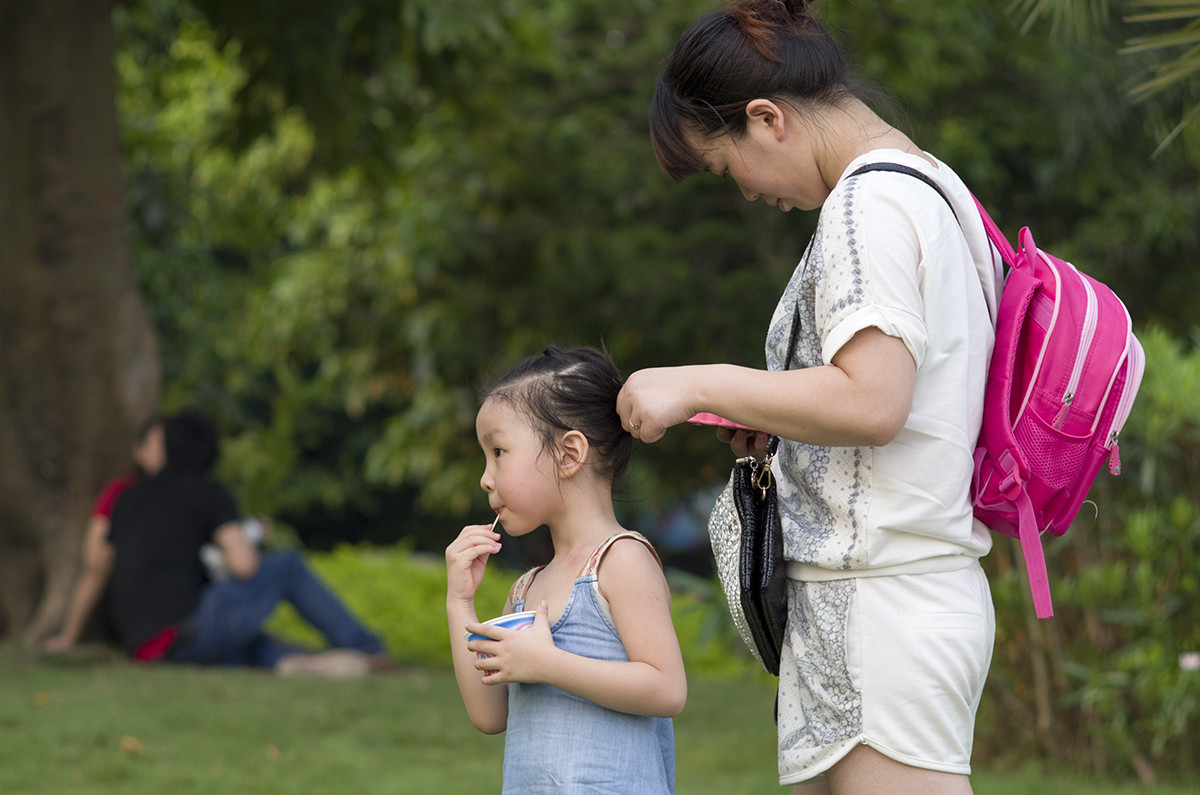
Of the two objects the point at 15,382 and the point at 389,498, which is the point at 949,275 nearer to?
the point at 15,382

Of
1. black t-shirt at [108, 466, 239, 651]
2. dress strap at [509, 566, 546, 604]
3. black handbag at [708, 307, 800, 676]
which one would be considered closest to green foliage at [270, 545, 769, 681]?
black t-shirt at [108, 466, 239, 651]

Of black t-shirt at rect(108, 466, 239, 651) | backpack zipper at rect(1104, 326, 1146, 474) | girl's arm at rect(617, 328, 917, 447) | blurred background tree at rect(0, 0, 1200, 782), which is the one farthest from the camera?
black t-shirt at rect(108, 466, 239, 651)

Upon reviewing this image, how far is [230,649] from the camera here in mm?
6441

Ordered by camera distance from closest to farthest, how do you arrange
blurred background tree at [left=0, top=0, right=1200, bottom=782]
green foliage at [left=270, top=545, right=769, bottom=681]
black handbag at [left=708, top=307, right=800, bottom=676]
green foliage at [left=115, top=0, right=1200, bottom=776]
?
1. black handbag at [left=708, top=307, right=800, bottom=676]
2. blurred background tree at [left=0, top=0, right=1200, bottom=782]
3. green foliage at [left=115, top=0, right=1200, bottom=776]
4. green foliage at [left=270, top=545, right=769, bottom=681]

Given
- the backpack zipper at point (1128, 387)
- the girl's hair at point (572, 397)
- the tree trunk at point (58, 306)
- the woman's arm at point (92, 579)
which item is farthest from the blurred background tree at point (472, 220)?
the backpack zipper at point (1128, 387)

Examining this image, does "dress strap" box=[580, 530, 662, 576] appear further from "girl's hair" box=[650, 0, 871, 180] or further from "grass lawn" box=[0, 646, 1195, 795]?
"grass lawn" box=[0, 646, 1195, 795]

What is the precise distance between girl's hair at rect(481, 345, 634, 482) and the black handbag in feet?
0.77

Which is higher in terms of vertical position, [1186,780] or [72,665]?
[1186,780]

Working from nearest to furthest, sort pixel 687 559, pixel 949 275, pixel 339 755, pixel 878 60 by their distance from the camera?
1. pixel 949 275
2. pixel 339 755
3. pixel 878 60
4. pixel 687 559

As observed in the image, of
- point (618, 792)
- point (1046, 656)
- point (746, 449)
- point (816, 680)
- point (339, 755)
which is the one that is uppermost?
point (746, 449)

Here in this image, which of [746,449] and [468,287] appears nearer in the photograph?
[746,449]

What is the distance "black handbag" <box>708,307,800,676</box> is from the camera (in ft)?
5.91

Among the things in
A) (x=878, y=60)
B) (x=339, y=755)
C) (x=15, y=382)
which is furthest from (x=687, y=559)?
(x=339, y=755)

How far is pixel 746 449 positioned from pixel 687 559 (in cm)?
1907
